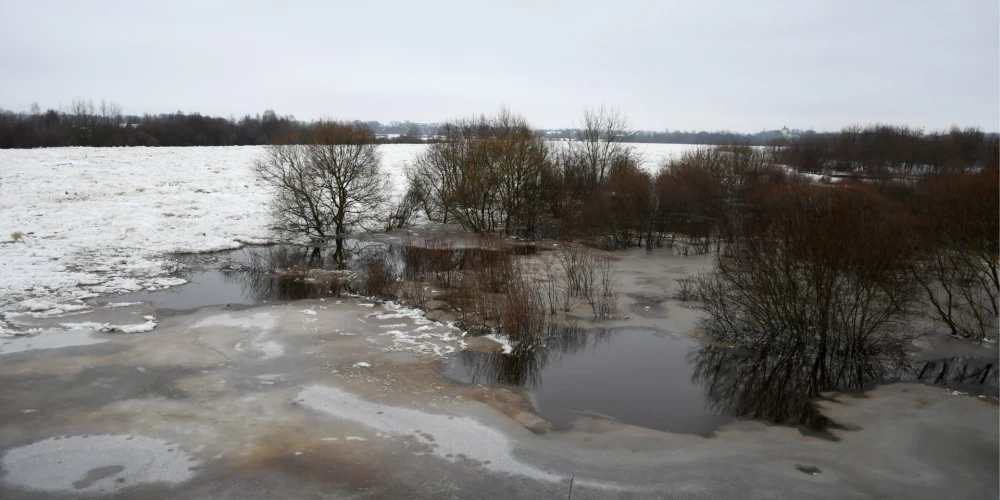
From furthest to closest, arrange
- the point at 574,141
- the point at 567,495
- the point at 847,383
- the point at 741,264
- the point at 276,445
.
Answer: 1. the point at 574,141
2. the point at 741,264
3. the point at 847,383
4. the point at 276,445
5. the point at 567,495

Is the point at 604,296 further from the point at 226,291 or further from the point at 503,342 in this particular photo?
the point at 226,291

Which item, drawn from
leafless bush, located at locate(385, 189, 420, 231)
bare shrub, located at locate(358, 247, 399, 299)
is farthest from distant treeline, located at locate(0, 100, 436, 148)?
bare shrub, located at locate(358, 247, 399, 299)

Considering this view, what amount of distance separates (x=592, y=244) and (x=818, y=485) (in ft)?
60.2

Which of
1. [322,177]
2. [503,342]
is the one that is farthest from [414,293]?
[322,177]

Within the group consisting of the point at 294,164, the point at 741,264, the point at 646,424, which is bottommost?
the point at 646,424

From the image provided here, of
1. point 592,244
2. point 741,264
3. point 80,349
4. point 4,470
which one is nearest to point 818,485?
point 741,264

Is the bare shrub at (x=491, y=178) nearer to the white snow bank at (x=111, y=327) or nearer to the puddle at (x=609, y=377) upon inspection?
the puddle at (x=609, y=377)

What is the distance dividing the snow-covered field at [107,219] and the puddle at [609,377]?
1039 centimetres

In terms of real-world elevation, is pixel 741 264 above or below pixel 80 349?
above

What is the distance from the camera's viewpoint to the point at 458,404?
369 inches

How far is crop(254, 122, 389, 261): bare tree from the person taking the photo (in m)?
24.9

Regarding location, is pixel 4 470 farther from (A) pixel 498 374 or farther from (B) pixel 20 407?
(A) pixel 498 374

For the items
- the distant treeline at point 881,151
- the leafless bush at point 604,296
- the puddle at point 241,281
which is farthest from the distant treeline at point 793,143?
the leafless bush at point 604,296

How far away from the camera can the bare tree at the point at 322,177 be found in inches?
981
